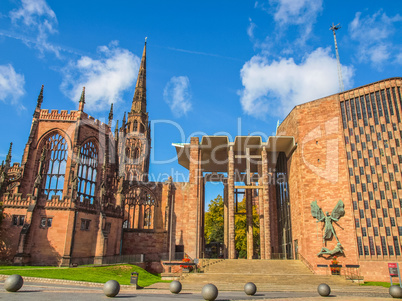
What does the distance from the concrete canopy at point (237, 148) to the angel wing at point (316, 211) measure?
24.4 feet

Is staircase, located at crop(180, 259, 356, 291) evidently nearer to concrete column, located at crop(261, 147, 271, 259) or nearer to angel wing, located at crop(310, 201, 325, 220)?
concrete column, located at crop(261, 147, 271, 259)

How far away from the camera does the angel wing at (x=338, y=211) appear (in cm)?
3300

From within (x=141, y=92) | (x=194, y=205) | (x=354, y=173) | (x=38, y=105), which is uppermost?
(x=141, y=92)

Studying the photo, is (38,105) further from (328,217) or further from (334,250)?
(334,250)

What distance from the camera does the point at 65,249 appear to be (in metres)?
29.9

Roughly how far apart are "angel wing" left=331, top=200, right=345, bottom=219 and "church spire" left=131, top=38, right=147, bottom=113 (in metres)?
46.7

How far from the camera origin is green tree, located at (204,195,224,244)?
2095 inches

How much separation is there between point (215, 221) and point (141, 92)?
111 ft

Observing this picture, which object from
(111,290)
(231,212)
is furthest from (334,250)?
(111,290)

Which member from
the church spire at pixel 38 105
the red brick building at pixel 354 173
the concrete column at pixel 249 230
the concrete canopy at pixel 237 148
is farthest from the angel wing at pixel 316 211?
the church spire at pixel 38 105

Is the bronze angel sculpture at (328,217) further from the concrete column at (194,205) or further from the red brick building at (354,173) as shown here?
the concrete column at (194,205)

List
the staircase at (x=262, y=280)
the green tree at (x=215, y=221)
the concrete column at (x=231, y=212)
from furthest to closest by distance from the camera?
the green tree at (x=215, y=221) → the concrete column at (x=231, y=212) → the staircase at (x=262, y=280)

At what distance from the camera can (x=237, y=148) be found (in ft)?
139

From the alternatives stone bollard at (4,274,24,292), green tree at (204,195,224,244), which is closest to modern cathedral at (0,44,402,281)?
green tree at (204,195,224,244)
